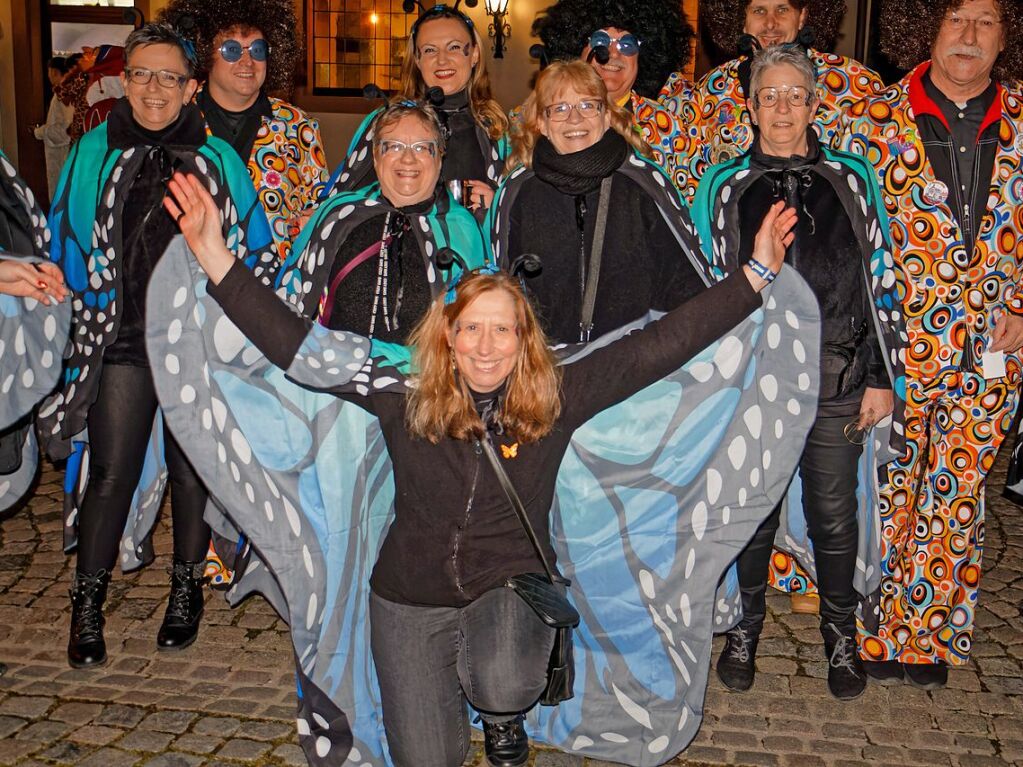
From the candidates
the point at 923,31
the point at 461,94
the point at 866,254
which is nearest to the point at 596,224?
the point at 866,254

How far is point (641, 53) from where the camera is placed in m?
5.27

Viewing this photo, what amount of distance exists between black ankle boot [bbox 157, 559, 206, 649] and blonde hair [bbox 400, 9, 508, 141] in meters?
2.07

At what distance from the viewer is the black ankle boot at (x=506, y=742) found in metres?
3.71

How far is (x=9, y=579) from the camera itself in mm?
5352

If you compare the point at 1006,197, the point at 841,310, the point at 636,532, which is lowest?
the point at 636,532

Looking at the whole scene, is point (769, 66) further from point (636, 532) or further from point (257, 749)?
point (257, 749)

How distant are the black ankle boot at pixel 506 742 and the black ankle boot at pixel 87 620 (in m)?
1.63

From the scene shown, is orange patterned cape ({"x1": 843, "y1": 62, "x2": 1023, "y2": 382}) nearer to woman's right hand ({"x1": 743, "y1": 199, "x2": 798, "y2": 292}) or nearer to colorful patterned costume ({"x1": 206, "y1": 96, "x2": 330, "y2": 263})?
woman's right hand ({"x1": 743, "y1": 199, "x2": 798, "y2": 292})

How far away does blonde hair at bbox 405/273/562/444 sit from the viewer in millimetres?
Answer: 3502

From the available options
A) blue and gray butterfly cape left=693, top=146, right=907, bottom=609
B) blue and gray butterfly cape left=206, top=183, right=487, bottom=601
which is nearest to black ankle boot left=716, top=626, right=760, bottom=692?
blue and gray butterfly cape left=693, top=146, right=907, bottom=609

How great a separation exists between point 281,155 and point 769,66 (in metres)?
2.02

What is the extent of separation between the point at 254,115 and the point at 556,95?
4.80 feet

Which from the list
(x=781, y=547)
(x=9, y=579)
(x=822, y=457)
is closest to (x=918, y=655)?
(x=781, y=547)

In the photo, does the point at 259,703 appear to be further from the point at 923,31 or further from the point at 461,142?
the point at 923,31
